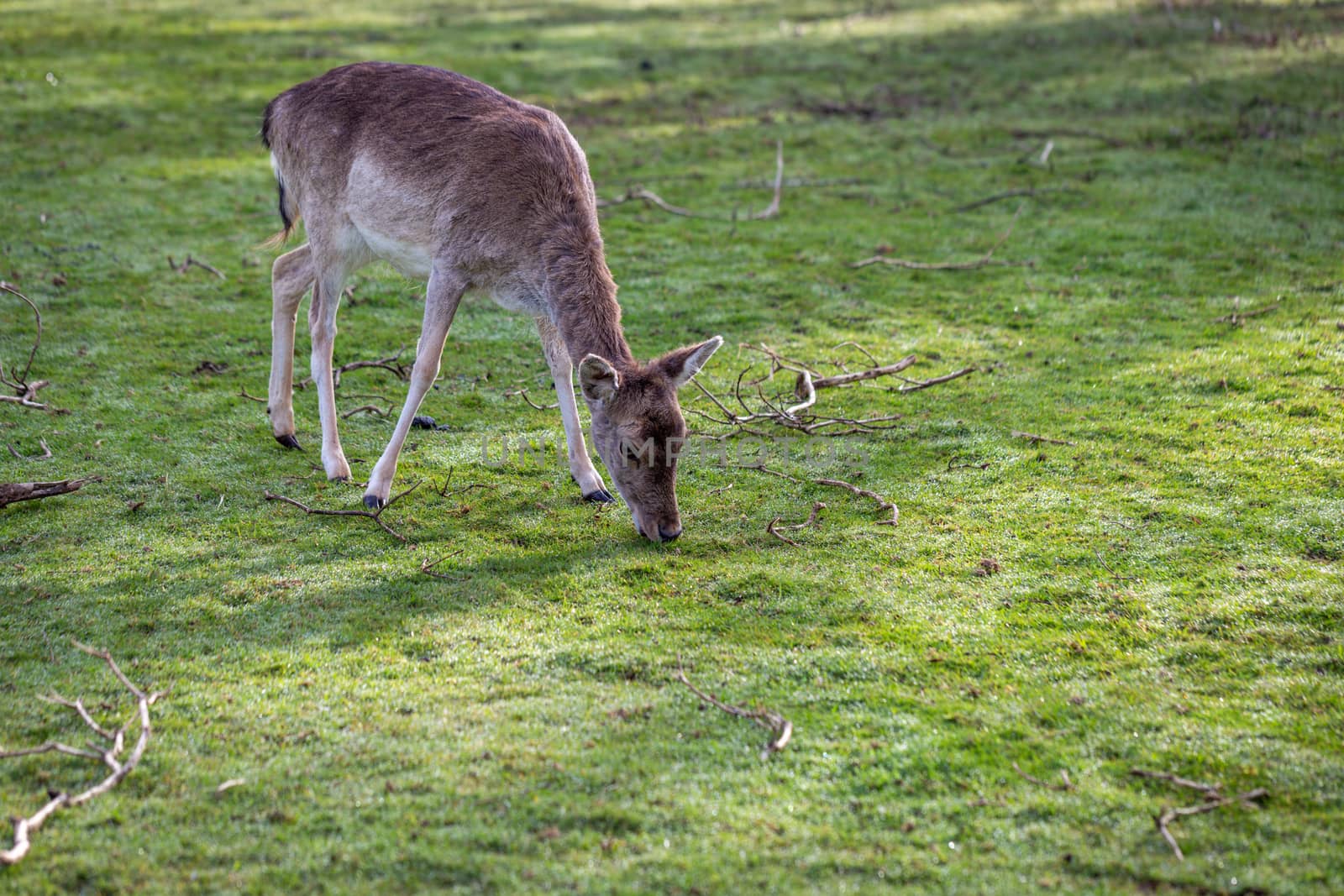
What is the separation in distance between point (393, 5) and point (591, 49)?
568 centimetres

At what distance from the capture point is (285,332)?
7.66 metres

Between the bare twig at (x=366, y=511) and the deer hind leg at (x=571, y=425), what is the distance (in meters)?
0.94

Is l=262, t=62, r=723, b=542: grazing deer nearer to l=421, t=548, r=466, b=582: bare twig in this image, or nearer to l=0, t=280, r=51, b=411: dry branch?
l=421, t=548, r=466, b=582: bare twig

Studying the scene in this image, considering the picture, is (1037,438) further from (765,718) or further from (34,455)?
(34,455)

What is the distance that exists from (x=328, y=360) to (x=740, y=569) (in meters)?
3.14

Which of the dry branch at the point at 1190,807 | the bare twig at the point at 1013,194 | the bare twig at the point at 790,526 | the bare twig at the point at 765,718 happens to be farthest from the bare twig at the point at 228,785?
the bare twig at the point at 1013,194

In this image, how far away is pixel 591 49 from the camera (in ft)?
65.5

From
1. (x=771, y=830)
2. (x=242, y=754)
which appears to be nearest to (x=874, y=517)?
(x=771, y=830)

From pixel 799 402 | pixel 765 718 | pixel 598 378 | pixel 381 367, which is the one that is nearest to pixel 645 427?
pixel 598 378

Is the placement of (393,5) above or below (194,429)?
above

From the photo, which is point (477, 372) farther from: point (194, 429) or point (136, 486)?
point (136, 486)

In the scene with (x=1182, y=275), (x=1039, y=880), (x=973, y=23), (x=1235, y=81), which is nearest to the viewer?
(x=1039, y=880)

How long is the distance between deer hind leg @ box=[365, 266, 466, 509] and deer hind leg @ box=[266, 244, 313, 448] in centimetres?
113

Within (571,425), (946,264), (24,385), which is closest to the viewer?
(571,425)
